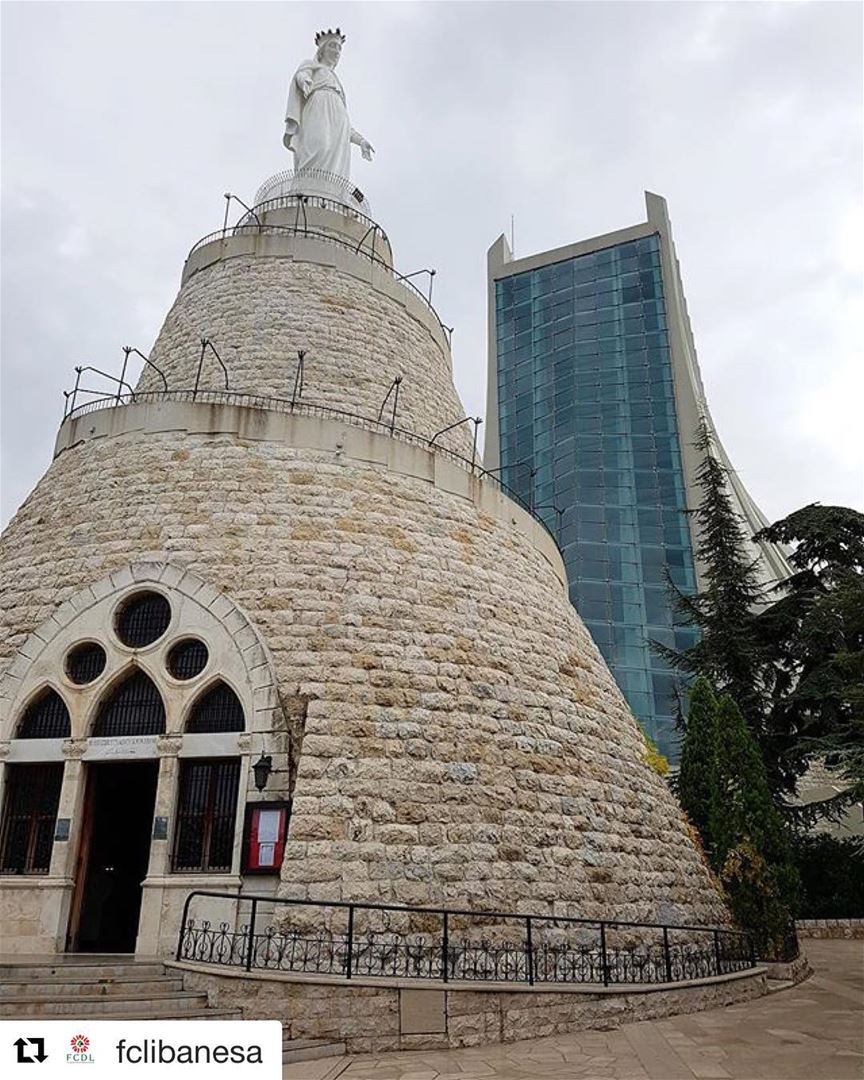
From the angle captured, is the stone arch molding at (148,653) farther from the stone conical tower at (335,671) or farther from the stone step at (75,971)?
the stone step at (75,971)

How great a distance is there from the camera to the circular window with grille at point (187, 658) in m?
10.8

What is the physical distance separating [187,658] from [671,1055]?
702 cm

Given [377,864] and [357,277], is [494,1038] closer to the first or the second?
[377,864]

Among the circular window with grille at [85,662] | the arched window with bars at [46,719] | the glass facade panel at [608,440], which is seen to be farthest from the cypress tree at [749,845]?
the glass facade panel at [608,440]

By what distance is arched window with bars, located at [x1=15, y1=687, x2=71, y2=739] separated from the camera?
423 inches

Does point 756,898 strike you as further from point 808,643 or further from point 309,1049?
point 808,643

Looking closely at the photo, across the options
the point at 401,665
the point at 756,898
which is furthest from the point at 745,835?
the point at 401,665

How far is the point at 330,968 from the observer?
8.34 metres

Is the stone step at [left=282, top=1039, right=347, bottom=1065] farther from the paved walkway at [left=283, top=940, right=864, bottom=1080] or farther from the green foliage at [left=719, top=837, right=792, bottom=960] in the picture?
the green foliage at [left=719, top=837, right=792, bottom=960]

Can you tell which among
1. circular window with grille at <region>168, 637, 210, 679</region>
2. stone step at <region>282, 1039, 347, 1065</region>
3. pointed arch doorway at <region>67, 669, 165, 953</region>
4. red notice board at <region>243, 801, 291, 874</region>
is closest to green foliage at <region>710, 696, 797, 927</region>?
red notice board at <region>243, 801, 291, 874</region>

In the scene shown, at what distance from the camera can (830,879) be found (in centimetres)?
1955

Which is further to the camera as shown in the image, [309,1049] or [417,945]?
[417,945]

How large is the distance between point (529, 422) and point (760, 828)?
1624 inches

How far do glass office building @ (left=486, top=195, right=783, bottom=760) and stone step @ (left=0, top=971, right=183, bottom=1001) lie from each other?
3249 cm
